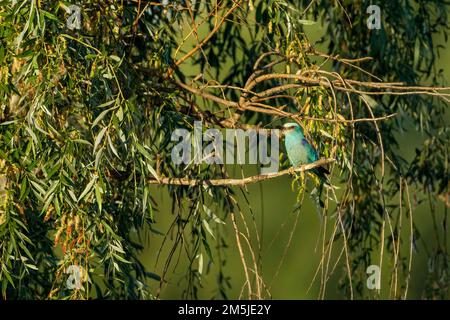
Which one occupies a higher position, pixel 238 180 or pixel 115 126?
pixel 115 126

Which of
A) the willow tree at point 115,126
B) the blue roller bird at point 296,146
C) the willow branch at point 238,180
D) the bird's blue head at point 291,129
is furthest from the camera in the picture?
the bird's blue head at point 291,129

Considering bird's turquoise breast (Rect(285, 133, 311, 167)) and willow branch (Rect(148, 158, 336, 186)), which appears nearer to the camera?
willow branch (Rect(148, 158, 336, 186))

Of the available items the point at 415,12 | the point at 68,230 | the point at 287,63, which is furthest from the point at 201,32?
the point at 68,230

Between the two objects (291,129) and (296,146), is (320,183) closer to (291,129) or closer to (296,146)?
(296,146)

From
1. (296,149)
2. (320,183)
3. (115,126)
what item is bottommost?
(320,183)

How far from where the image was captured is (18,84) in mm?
3650

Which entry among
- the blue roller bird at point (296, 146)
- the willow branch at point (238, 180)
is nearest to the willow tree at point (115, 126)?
the willow branch at point (238, 180)

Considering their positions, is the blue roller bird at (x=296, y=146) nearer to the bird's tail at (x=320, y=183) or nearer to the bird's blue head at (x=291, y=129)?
the bird's blue head at (x=291, y=129)

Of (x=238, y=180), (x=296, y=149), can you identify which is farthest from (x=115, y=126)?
(x=296, y=149)

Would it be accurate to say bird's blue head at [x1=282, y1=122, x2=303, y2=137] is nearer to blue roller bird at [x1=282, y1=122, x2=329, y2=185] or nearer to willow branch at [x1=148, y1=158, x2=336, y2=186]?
blue roller bird at [x1=282, y1=122, x2=329, y2=185]

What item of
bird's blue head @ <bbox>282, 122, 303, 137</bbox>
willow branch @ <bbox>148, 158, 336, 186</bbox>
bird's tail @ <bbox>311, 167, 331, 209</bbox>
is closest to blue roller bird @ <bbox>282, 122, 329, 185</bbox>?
bird's blue head @ <bbox>282, 122, 303, 137</bbox>

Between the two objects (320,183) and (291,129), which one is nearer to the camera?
(320,183)

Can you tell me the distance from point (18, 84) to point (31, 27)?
22.2 inches
